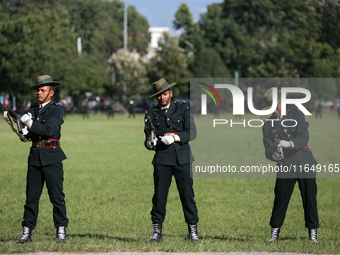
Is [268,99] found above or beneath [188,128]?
above

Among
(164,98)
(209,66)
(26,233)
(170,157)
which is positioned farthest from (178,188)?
(209,66)

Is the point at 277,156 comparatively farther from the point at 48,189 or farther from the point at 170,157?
the point at 48,189

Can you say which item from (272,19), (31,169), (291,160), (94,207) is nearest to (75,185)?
(94,207)

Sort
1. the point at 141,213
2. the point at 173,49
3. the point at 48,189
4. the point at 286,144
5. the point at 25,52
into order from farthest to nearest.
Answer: the point at 173,49, the point at 25,52, the point at 141,213, the point at 48,189, the point at 286,144

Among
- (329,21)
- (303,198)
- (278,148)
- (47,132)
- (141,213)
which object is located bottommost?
(141,213)

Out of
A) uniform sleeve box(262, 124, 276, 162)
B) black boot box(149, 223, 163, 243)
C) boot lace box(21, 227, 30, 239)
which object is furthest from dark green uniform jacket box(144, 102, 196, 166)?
boot lace box(21, 227, 30, 239)

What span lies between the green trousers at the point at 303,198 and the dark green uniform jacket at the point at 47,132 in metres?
2.98

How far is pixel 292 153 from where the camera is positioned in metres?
7.32

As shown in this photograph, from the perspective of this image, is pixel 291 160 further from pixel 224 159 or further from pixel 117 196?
pixel 224 159

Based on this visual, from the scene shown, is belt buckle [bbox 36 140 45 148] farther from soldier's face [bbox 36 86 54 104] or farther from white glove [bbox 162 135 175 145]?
white glove [bbox 162 135 175 145]

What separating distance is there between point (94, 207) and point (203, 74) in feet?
213

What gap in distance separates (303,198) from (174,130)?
1.93m

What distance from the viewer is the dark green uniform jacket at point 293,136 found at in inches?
286

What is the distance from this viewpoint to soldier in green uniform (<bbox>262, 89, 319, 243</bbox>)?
725 cm
